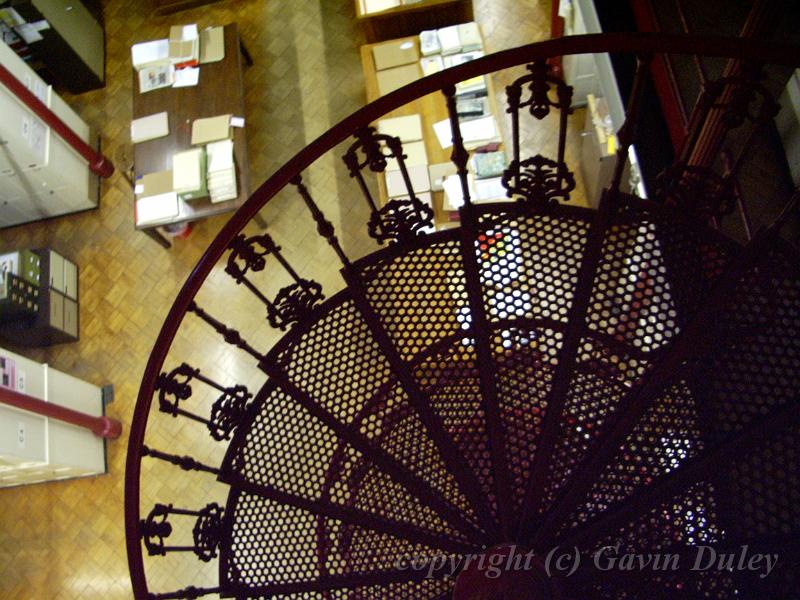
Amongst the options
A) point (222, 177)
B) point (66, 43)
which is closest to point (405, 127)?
point (222, 177)

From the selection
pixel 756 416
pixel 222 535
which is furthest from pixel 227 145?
pixel 756 416

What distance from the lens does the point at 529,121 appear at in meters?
7.35

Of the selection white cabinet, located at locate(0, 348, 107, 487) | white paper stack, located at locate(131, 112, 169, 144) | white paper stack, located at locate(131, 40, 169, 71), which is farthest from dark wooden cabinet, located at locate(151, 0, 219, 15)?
white cabinet, located at locate(0, 348, 107, 487)

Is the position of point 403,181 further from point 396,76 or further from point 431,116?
point 396,76

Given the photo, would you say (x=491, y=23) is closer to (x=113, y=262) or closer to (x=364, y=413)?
(x=113, y=262)

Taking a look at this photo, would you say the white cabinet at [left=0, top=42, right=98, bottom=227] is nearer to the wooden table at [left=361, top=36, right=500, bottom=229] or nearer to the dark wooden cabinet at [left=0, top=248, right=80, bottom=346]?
the dark wooden cabinet at [left=0, top=248, right=80, bottom=346]

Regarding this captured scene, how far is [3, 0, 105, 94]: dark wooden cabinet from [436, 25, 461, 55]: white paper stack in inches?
164

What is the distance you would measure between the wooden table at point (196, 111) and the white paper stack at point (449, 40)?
7.18 feet

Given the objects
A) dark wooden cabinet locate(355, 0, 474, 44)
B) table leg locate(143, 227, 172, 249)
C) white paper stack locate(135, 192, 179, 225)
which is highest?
dark wooden cabinet locate(355, 0, 474, 44)

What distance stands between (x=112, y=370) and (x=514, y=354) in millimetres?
5437

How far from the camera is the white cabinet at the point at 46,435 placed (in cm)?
586

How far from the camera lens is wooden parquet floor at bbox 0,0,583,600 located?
6.66 metres

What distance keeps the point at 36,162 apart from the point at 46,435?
2.78 meters

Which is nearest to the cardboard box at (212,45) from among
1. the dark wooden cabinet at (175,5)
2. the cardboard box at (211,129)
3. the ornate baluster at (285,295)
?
the cardboard box at (211,129)
